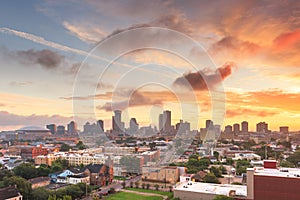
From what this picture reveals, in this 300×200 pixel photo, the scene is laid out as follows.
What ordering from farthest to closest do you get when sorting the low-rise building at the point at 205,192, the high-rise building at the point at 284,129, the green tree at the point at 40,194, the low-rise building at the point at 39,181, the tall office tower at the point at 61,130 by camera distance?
the tall office tower at the point at 61,130
the high-rise building at the point at 284,129
the low-rise building at the point at 39,181
the green tree at the point at 40,194
the low-rise building at the point at 205,192

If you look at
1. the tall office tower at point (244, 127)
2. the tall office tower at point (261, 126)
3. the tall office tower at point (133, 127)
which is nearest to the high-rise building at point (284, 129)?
the tall office tower at point (261, 126)

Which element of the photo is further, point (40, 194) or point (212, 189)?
point (40, 194)

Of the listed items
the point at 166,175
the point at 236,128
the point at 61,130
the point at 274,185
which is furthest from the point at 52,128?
the point at 274,185

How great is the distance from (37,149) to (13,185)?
13333 mm

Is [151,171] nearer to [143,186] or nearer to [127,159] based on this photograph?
[143,186]

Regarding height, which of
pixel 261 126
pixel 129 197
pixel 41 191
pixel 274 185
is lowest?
pixel 129 197

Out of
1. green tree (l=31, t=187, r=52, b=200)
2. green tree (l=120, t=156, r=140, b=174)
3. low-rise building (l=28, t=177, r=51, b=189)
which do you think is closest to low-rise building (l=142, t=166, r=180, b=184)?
green tree (l=120, t=156, r=140, b=174)

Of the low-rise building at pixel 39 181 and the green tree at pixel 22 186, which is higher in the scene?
the green tree at pixel 22 186

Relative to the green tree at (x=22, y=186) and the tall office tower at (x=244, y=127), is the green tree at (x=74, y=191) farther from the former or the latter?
the tall office tower at (x=244, y=127)

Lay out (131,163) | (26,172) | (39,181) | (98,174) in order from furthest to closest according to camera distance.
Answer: (131,163), (98,174), (26,172), (39,181)

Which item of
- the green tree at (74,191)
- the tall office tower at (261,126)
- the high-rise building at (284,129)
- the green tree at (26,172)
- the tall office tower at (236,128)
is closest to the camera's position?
the green tree at (74,191)

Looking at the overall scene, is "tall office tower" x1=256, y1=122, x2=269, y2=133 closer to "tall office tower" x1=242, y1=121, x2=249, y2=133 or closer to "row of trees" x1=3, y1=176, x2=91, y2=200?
"tall office tower" x1=242, y1=121, x2=249, y2=133

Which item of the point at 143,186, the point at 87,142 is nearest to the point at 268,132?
the point at 87,142

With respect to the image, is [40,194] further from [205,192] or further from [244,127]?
[244,127]
